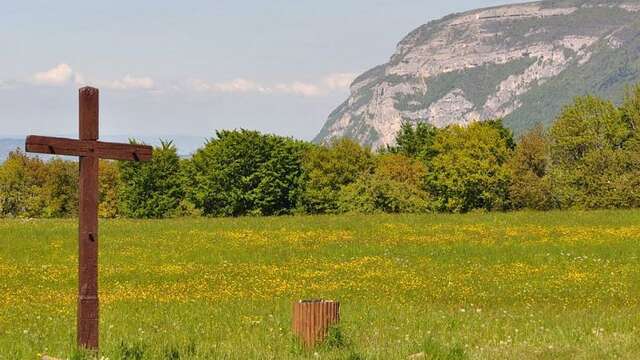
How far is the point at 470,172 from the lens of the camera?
322 ft

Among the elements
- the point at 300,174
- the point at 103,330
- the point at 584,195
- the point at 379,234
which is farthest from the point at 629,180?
the point at 103,330

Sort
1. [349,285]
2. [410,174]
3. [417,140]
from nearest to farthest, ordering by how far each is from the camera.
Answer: [349,285], [410,174], [417,140]

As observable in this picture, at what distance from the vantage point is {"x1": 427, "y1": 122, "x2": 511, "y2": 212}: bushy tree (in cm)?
9781

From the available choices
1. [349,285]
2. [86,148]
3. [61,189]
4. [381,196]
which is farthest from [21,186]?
[86,148]

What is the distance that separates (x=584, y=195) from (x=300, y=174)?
104ft

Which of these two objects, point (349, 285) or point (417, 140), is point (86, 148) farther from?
point (417, 140)

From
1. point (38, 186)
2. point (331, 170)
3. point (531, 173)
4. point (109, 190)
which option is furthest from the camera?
point (38, 186)

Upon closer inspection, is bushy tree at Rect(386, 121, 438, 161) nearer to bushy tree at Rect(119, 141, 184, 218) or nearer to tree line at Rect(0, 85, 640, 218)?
tree line at Rect(0, 85, 640, 218)

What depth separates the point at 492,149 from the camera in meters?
101

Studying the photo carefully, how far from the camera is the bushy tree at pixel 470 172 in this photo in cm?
9781

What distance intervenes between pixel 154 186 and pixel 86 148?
8935 cm

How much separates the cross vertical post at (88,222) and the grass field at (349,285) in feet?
1.80

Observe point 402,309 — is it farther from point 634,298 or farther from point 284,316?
point 634,298

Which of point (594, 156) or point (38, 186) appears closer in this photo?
point (594, 156)
